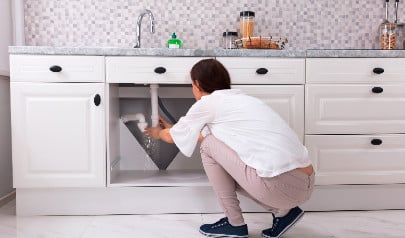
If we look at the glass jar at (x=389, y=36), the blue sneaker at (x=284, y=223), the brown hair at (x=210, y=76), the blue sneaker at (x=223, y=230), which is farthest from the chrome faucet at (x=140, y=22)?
the glass jar at (x=389, y=36)

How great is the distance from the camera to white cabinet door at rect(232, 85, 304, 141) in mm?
2225

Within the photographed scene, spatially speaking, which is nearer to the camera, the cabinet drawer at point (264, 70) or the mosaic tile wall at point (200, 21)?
the cabinet drawer at point (264, 70)

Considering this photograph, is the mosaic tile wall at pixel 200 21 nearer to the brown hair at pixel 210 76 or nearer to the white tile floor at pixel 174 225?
the brown hair at pixel 210 76

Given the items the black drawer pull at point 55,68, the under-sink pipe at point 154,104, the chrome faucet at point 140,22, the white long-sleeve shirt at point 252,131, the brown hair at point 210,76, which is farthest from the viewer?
the chrome faucet at point 140,22

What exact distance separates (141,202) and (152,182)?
0.12 meters

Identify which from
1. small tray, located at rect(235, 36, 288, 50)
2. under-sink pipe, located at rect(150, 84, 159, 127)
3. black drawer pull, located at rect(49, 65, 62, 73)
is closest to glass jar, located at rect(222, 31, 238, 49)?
small tray, located at rect(235, 36, 288, 50)

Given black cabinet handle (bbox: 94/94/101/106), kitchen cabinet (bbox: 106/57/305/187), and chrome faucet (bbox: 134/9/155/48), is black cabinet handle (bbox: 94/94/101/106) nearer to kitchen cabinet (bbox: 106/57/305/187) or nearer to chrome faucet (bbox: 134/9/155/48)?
kitchen cabinet (bbox: 106/57/305/187)

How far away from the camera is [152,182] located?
229 cm

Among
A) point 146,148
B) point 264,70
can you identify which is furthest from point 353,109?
point 146,148

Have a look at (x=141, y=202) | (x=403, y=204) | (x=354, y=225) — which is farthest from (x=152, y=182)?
(x=403, y=204)

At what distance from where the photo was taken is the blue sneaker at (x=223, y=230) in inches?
72.4

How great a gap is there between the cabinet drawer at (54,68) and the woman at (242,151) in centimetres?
57

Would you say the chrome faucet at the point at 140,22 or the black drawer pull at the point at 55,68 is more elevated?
the chrome faucet at the point at 140,22

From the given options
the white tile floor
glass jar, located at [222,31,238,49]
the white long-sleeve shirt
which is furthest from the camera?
glass jar, located at [222,31,238,49]
